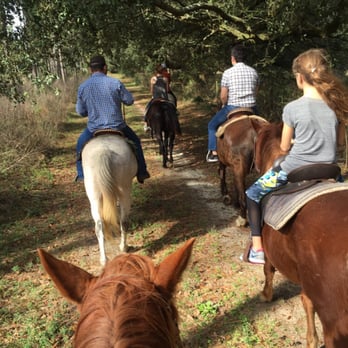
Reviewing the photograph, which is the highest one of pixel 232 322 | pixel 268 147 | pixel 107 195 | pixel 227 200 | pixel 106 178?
pixel 268 147

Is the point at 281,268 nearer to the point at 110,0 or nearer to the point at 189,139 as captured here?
the point at 110,0

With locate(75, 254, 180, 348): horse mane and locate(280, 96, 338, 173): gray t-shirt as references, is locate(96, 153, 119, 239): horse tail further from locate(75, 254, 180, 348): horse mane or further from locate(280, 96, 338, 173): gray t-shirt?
locate(75, 254, 180, 348): horse mane

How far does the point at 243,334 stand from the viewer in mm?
3740

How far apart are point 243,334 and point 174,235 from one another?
2432 millimetres

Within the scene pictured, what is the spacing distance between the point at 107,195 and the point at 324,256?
119 inches

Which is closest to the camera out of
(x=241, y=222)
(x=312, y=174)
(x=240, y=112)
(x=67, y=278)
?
(x=67, y=278)

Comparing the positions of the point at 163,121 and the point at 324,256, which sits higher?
the point at 163,121

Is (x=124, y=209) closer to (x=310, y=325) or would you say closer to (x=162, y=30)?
(x=310, y=325)

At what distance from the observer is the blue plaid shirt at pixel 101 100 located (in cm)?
523

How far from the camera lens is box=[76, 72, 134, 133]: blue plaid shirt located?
5234mm

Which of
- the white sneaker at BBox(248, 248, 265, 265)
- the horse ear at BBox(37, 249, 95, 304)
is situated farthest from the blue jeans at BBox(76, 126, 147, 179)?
the horse ear at BBox(37, 249, 95, 304)

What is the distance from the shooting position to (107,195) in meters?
4.73

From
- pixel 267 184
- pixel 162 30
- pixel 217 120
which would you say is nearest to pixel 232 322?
pixel 267 184

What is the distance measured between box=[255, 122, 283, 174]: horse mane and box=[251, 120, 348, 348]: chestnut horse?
1188 millimetres
